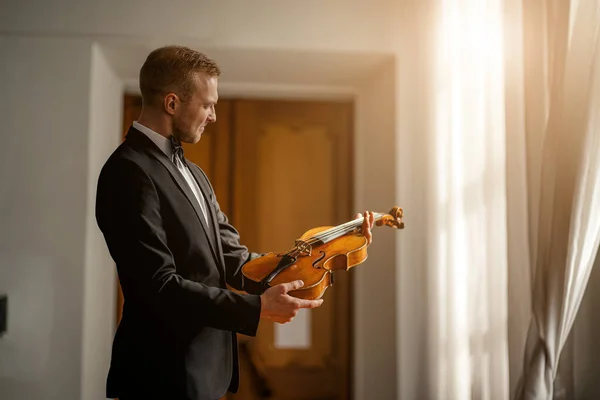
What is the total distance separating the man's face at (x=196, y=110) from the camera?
1530 mm

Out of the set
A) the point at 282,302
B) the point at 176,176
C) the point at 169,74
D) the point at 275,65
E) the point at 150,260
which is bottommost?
the point at 282,302

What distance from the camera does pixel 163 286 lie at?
1.40 meters

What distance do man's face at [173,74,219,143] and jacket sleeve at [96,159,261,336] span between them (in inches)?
→ 6.8

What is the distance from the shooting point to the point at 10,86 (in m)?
2.30

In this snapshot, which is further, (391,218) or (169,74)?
(391,218)

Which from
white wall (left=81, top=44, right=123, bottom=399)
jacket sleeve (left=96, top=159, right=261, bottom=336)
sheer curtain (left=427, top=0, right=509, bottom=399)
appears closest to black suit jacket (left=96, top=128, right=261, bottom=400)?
jacket sleeve (left=96, top=159, right=261, bottom=336)

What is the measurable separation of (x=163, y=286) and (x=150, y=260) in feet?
0.24

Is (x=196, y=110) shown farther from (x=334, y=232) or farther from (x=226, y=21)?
(x=226, y=21)

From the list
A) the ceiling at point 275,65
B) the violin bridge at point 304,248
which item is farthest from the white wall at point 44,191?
the violin bridge at point 304,248

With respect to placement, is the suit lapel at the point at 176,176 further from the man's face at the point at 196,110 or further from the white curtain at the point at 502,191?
the white curtain at the point at 502,191

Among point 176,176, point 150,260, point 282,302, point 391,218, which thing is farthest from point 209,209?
point 391,218

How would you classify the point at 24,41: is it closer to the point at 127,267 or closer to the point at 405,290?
the point at 127,267

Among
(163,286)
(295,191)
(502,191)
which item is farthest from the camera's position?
(295,191)

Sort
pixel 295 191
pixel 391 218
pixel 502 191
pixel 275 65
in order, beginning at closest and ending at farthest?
pixel 391 218, pixel 502 191, pixel 275 65, pixel 295 191
